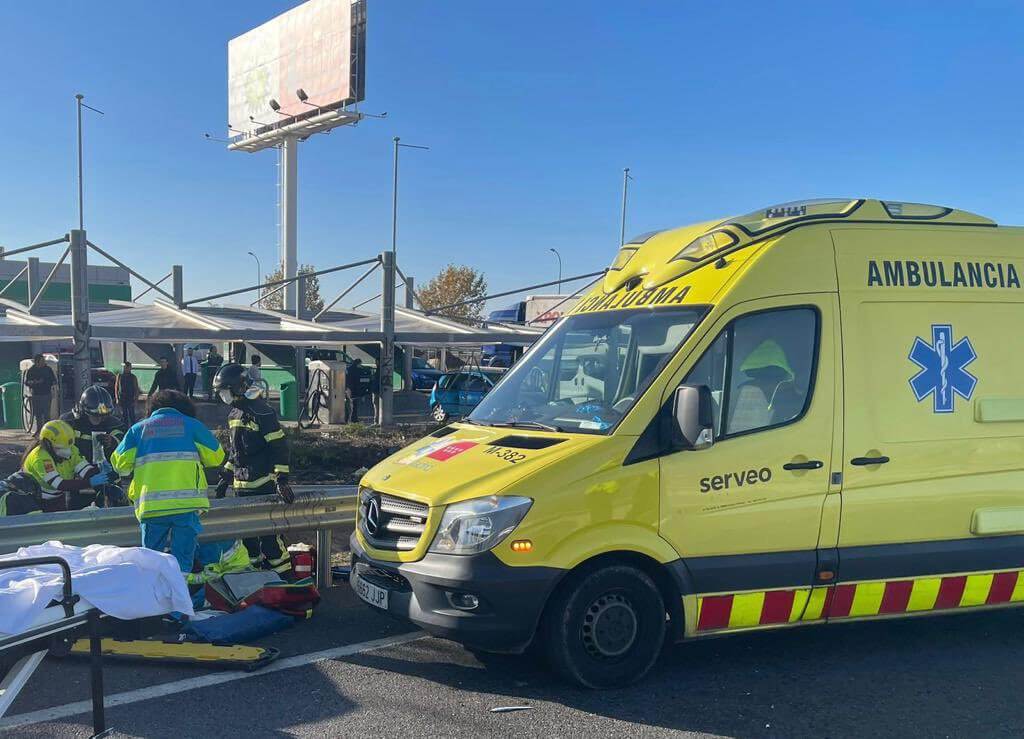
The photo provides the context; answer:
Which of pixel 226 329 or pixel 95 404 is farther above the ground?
pixel 226 329

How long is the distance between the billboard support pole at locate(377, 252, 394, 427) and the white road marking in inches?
413

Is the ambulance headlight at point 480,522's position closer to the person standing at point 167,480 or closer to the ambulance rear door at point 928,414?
the ambulance rear door at point 928,414

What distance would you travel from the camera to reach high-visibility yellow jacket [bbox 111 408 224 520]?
554 centimetres

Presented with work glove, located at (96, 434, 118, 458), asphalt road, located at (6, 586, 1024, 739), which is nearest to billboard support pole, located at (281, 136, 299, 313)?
work glove, located at (96, 434, 118, 458)

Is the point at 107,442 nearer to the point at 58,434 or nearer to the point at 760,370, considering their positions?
the point at 58,434

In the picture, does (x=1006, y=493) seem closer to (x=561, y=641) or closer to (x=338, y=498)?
(x=561, y=641)

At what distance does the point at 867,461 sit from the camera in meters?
4.91

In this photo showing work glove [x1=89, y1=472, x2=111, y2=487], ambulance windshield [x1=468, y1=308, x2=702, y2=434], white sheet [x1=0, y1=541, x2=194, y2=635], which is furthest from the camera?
work glove [x1=89, y1=472, x2=111, y2=487]

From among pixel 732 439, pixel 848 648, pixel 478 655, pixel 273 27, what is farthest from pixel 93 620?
pixel 273 27

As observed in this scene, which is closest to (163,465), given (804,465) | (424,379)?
(804,465)

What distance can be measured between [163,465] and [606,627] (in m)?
3.13

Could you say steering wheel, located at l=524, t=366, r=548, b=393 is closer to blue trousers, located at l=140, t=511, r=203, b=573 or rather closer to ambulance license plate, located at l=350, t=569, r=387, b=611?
ambulance license plate, located at l=350, t=569, r=387, b=611

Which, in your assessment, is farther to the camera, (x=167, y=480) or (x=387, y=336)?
(x=387, y=336)

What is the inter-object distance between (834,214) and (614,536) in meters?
2.47
